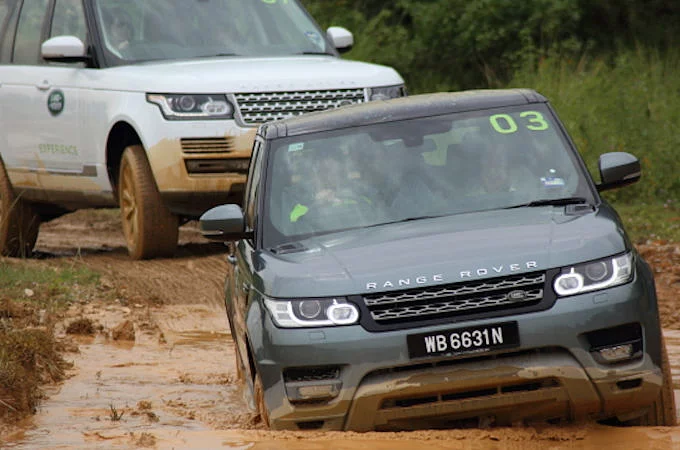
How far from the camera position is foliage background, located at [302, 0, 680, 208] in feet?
53.5

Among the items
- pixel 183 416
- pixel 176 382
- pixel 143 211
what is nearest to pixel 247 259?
pixel 183 416

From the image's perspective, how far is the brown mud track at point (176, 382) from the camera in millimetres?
6094

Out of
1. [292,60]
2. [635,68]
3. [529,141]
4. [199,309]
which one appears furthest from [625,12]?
[529,141]

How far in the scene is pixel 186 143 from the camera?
39.5 feet

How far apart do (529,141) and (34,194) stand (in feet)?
24.2

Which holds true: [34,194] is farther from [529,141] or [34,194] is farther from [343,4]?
[343,4]

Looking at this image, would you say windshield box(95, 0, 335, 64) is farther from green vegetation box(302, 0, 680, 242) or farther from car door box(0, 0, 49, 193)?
green vegetation box(302, 0, 680, 242)

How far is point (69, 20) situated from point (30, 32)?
655 mm

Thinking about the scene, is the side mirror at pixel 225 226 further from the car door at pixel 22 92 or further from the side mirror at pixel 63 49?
the car door at pixel 22 92

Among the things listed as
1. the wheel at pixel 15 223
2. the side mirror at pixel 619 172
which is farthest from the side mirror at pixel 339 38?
the side mirror at pixel 619 172

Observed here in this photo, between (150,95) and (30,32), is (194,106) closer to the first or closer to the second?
(150,95)

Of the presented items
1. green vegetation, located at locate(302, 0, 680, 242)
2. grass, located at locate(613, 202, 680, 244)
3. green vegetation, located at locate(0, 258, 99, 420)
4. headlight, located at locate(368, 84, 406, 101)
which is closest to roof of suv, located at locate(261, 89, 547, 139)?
green vegetation, located at locate(0, 258, 99, 420)

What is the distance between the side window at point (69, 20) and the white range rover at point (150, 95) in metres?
0.01

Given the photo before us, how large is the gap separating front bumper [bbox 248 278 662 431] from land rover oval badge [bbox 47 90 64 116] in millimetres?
7340
